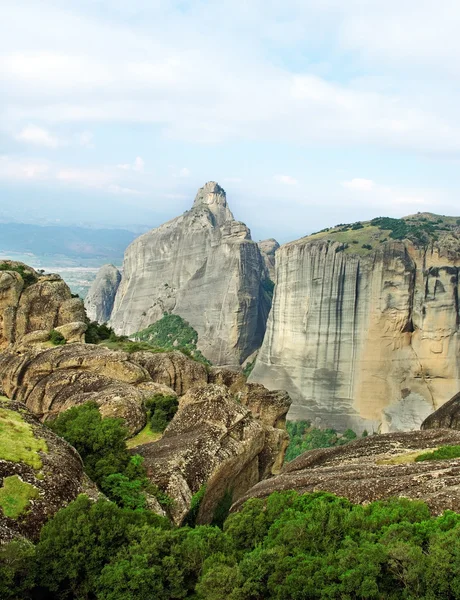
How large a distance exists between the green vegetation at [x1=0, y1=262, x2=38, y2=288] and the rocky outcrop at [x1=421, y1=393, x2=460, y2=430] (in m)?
24.8

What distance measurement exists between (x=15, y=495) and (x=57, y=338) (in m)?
19.9

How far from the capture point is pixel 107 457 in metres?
17.2

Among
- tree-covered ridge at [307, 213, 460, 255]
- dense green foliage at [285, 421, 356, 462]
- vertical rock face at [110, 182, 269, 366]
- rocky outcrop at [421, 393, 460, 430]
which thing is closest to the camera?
rocky outcrop at [421, 393, 460, 430]

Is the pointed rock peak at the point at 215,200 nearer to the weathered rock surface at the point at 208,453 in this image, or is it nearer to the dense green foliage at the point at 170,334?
the dense green foliage at the point at 170,334

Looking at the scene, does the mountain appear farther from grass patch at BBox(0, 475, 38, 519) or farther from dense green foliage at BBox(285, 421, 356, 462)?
grass patch at BBox(0, 475, 38, 519)

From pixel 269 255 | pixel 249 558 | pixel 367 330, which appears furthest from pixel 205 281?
pixel 249 558

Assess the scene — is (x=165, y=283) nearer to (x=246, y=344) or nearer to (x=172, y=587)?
(x=246, y=344)

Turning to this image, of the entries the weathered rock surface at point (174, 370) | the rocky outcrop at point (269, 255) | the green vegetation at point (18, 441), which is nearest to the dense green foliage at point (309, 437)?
the weathered rock surface at point (174, 370)

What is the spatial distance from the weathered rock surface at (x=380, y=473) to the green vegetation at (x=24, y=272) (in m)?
24.9

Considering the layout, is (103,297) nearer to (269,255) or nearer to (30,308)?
(269,255)

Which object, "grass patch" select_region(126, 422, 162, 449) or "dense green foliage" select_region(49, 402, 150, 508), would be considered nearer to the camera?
"dense green foliage" select_region(49, 402, 150, 508)

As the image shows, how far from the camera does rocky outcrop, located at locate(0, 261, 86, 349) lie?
35.9 meters

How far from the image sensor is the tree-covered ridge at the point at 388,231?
233ft

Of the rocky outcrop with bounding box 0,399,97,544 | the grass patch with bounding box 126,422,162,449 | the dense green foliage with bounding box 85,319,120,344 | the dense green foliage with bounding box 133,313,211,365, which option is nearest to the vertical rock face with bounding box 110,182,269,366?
the dense green foliage with bounding box 133,313,211,365
